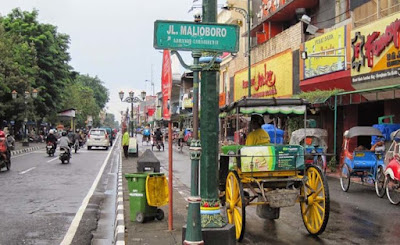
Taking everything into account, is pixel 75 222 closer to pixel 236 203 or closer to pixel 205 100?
pixel 236 203

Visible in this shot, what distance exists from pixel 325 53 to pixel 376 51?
4052 millimetres

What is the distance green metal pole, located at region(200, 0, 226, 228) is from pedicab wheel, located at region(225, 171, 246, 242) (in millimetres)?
882

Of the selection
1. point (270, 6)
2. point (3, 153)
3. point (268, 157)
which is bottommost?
point (3, 153)

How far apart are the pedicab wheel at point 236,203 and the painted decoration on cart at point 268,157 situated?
0.30m

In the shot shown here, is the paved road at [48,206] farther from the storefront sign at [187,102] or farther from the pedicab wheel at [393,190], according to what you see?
the storefront sign at [187,102]

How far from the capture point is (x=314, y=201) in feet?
23.1

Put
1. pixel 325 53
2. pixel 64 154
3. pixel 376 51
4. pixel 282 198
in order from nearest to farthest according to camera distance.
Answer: pixel 282 198 < pixel 376 51 < pixel 325 53 < pixel 64 154

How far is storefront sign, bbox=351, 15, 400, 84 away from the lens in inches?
551

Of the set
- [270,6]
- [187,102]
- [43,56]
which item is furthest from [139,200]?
[43,56]

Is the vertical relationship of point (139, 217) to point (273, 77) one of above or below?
below

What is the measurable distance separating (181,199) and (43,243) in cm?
451

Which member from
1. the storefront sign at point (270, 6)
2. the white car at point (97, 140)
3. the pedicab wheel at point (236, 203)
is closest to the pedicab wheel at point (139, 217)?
the pedicab wheel at point (236, 203)

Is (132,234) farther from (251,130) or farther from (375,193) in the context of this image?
(375,193)

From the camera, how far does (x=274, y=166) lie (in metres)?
7.17
